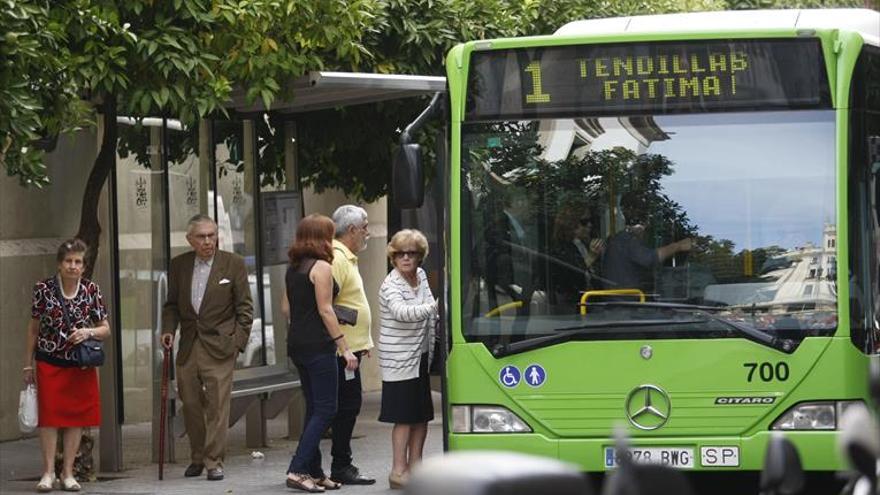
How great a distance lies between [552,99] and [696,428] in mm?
1803

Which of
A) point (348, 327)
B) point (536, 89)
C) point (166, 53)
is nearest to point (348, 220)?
point (348, 327)

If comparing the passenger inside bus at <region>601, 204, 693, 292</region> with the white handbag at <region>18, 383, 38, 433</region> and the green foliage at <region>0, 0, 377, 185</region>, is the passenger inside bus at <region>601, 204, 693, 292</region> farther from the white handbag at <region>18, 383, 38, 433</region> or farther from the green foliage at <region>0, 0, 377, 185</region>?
the white handbag at <region>18, 383, 38, 433</region>

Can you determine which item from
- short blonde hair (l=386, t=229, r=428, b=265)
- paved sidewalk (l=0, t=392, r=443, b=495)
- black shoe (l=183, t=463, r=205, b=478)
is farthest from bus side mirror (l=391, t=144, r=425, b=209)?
black shoe (l=183, t=463, r=205, b=478)

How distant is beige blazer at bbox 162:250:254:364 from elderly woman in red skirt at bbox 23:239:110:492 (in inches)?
27.6

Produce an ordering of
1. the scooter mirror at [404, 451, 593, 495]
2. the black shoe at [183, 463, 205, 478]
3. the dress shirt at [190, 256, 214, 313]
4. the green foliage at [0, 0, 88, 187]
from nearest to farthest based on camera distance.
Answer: the scooter mirror at [404, 451, 593, 495] < the green foliage at [0, 0, 88, 187] < the dress shirt at [190, 256, 214, 313] < the black shoe at [183, 463, 205, 478]

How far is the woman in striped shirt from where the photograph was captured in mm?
11352

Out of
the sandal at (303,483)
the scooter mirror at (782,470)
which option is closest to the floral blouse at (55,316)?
the sandal at (303,483)

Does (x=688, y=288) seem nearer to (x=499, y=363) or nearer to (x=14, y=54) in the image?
(x=499, y=363)

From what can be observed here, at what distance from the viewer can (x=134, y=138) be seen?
538 inches

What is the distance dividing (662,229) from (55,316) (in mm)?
4377

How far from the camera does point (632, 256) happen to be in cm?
954

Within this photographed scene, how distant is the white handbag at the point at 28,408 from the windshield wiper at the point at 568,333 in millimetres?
3653

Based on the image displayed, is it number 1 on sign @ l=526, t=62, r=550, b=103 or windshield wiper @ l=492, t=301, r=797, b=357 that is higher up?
number 1 on sign @ l=526, t=62, r=550, b=103

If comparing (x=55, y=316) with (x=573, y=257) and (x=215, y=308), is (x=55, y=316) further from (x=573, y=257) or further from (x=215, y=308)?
(x=573, y=257)
